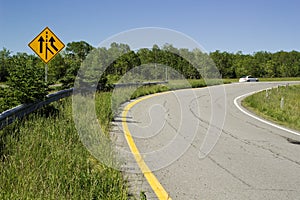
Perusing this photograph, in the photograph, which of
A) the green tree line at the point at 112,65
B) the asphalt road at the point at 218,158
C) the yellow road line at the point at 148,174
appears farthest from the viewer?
the green tree line at the point at 112,65

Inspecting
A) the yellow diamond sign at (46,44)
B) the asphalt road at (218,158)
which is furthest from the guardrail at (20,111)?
the asphalt road at (218,158)

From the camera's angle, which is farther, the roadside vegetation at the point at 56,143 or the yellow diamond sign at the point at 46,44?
the yellow diamond sign at the point at 46,44

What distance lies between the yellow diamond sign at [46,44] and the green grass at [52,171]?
25.3 ft

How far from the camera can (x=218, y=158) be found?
7.31 meters

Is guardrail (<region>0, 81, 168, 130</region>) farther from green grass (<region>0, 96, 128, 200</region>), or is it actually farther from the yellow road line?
the yellow road line

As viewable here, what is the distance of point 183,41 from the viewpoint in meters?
6.48

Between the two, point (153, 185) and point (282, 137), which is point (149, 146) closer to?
point (153, 185)

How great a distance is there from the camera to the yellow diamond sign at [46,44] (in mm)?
14367

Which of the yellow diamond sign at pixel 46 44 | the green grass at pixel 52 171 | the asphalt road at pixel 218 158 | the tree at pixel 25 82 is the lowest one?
the asphalt road at pixel 218 158

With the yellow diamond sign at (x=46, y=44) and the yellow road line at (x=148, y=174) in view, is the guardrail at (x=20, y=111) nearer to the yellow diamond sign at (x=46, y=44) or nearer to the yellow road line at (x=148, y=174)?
the yellow diamond sign at (x=46, y=44)

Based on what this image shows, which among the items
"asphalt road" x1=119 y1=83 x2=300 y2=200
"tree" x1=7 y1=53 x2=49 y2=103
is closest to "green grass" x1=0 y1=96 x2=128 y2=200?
"asphalt road" x1=119 y1=83 x2=300 y2=200

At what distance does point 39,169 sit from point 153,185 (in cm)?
179

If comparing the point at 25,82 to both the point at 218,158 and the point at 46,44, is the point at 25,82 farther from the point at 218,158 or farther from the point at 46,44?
the point at 218,158

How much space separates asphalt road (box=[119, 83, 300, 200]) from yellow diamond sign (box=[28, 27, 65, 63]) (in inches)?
187
